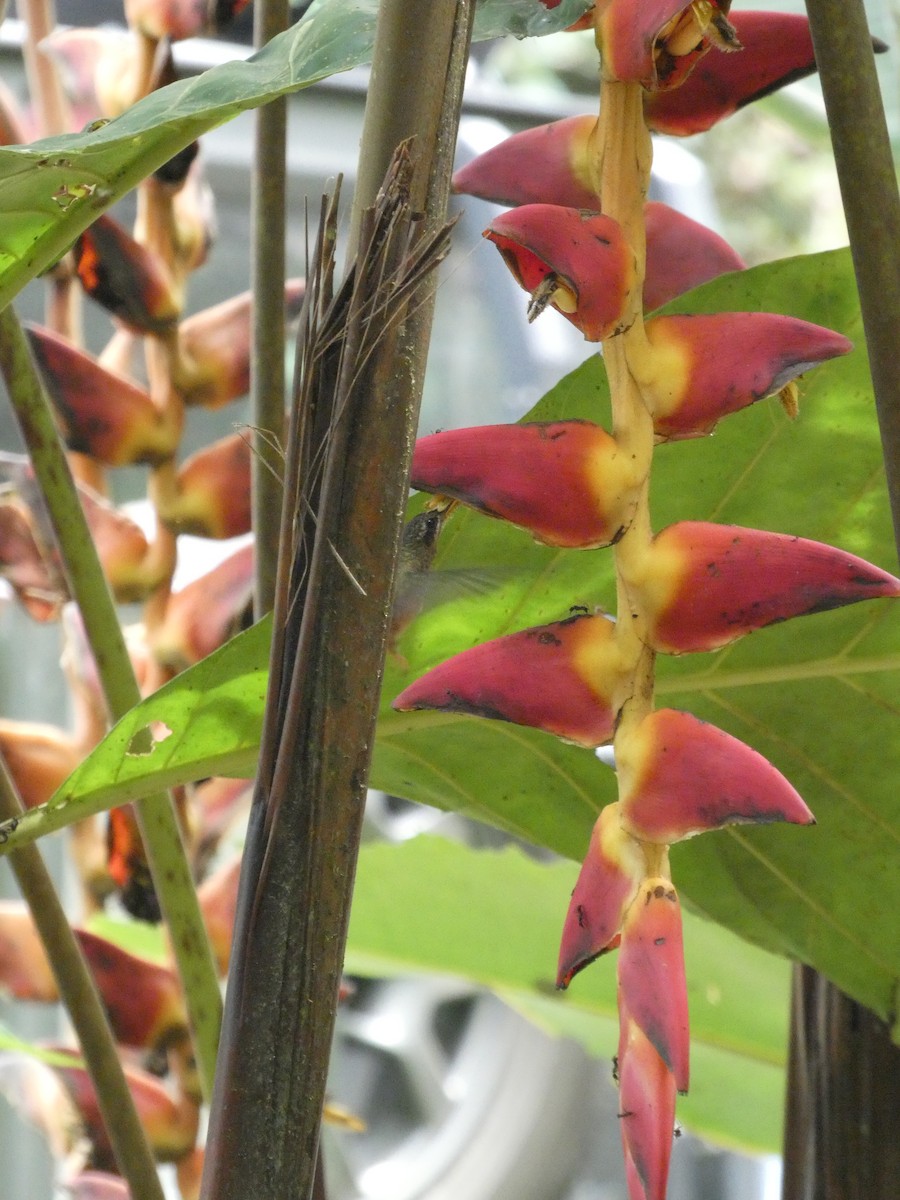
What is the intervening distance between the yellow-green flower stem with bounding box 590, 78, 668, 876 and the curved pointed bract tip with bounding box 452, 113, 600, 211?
0.7 inches

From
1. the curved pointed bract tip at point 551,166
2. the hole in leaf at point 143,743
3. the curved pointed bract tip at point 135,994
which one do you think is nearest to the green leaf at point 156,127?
the curved pointed bract tip at point 551,166

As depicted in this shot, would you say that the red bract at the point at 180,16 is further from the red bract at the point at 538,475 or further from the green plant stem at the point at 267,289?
the red bract at the point at 538,475

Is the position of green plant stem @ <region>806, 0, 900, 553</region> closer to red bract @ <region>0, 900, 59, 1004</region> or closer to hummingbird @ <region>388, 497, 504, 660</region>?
hummingbird @ <region>388, 497, 504, 660</region>

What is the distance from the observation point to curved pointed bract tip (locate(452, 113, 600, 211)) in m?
0.27

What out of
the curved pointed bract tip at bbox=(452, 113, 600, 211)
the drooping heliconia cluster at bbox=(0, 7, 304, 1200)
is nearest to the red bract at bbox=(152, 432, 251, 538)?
the drooping heliconia cluster at bbox=(0, 7, 304, 1200)

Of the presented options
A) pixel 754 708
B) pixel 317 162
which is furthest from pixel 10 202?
pixel 317 162

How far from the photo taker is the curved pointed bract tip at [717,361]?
9.3 inches

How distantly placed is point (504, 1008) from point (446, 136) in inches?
53.2

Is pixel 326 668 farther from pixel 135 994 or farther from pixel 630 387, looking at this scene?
pixel 135 994

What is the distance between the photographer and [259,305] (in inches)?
16.1

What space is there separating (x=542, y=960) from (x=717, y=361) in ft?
1.44

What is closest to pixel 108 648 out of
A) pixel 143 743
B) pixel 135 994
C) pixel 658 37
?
pixel 143 743

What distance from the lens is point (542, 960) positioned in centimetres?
63

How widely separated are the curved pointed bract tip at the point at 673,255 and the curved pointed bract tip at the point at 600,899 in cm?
13
